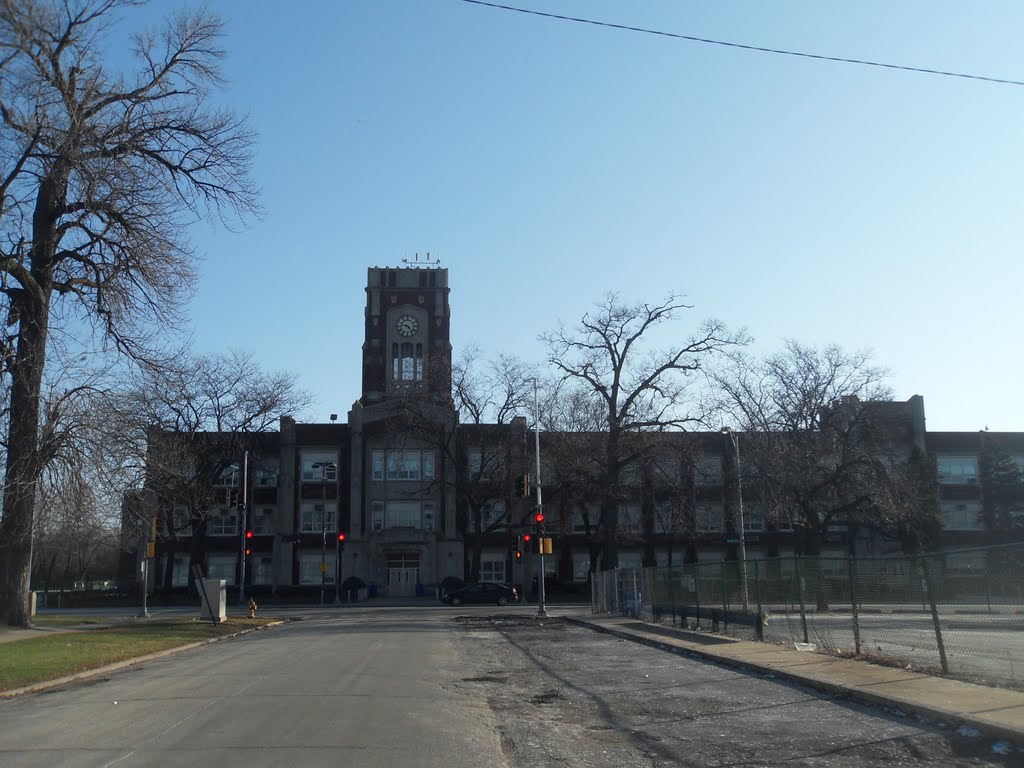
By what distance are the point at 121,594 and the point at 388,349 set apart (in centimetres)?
2810

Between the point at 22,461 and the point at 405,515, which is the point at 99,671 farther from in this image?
the point at 405,515

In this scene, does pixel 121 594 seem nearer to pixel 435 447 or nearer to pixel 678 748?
pixel 435 447

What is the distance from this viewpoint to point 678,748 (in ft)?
30.9

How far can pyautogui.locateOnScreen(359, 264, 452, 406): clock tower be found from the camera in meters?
78.8

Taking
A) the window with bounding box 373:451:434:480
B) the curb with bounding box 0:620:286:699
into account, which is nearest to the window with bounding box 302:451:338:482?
the window with bounding box 373:451:434:480

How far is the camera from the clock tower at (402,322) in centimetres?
7875

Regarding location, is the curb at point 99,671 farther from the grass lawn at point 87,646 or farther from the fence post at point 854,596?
the fence post at point 854,596

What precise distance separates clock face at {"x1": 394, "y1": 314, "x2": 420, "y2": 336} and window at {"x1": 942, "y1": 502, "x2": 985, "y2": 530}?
43.9 m

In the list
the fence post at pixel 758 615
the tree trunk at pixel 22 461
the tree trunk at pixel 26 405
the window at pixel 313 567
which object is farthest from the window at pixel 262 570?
the fence post at pixel 758 615

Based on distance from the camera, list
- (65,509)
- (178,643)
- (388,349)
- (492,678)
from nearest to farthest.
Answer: (492,678) → (65,509) → (178,643) → (388,349)

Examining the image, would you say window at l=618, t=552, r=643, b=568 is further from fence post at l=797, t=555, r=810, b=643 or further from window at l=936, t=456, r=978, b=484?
fence post at l=797, t=555, r=810, b=643

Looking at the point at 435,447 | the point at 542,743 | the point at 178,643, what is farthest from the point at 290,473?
the point at 542,743

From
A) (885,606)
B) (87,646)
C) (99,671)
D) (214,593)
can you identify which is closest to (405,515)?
(214,593)

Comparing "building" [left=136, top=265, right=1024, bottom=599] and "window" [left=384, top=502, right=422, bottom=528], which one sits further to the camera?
"window" [left=384, top=502, right=422, bottom=528]
